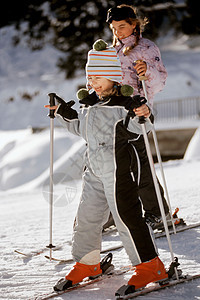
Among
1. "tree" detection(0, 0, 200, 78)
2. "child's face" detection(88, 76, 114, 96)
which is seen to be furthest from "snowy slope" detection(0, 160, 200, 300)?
"tree" detection(0, 0, 200, 78)

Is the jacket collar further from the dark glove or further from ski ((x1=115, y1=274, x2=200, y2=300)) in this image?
ski ((x1=115, y1=274, x2=200, y2=300))

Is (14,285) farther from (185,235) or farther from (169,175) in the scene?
(169,175)

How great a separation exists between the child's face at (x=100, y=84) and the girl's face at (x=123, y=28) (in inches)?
33.0

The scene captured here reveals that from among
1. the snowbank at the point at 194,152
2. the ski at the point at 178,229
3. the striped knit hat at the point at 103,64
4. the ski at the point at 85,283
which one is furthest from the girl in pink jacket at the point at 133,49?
the snowbank at the point at 194,152

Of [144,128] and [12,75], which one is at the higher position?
[12,75]

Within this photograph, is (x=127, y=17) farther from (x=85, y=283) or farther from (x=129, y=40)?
(x=85, y=283)

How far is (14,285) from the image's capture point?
9.69 ft

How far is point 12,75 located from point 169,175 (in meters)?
24.1

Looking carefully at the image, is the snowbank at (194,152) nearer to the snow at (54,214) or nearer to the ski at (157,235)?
the snow at (54,214)

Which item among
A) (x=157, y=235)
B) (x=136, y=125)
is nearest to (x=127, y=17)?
(x=136, y=125)

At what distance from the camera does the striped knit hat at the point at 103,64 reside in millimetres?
2738

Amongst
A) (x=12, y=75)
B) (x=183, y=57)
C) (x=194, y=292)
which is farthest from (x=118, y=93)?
(x=12, y=75)

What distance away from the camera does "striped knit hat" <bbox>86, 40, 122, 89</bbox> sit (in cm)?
274

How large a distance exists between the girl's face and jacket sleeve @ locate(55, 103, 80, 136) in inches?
34.9
